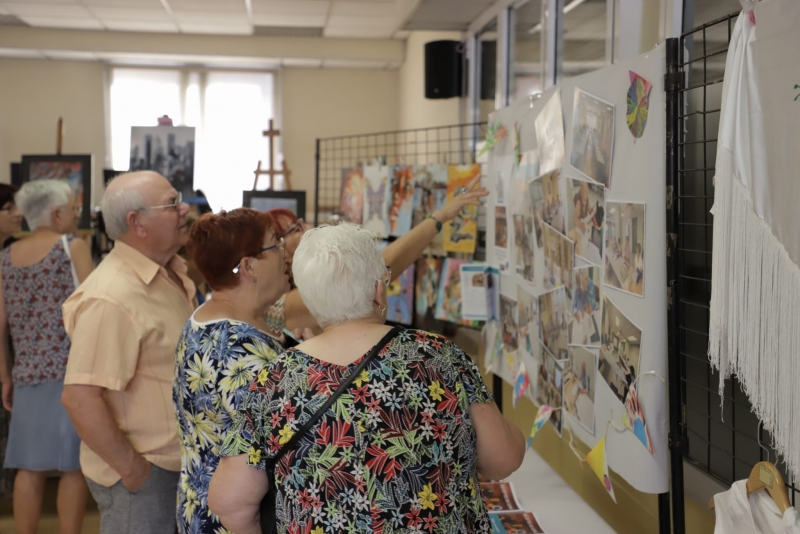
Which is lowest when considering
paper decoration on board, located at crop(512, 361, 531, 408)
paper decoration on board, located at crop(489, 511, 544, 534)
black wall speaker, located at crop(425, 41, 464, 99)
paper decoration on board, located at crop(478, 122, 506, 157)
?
paper decoration on board, located at crop(489, 511, 544, 534)

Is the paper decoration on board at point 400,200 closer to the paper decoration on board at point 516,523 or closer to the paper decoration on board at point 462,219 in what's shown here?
the paper decoration on board at point 462,219

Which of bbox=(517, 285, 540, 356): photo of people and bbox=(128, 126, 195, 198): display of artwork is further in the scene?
bbox=(128, 126, 195, 198): display of artwork

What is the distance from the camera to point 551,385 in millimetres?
2299

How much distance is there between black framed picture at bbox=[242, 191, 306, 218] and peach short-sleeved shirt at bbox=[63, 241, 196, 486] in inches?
102

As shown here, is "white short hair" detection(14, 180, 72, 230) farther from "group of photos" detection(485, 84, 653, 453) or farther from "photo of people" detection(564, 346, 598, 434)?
"photo of people" detection(564, 346, 598, 434)

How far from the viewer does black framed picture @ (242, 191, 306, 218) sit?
4.68 meters

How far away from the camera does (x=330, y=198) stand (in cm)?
974

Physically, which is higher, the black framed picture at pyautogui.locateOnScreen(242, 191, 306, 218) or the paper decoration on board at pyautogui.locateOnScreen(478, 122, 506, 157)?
the paper decoration on board at pyautogui.locateOnScreen(478, 122, 506, 157)

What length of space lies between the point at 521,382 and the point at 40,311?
1926mm

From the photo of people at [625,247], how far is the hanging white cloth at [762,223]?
281mm

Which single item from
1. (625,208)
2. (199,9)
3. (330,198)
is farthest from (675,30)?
(330,198)

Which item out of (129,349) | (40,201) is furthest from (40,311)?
(129,349)

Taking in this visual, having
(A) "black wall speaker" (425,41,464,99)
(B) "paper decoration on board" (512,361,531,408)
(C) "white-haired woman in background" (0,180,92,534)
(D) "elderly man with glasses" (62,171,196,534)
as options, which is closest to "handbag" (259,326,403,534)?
(D) "elderly man with glasses" (62,171,196,534)

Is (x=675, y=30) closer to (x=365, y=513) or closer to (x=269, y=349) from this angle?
(x=269, y=349)
